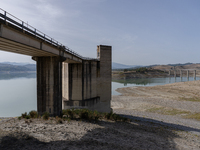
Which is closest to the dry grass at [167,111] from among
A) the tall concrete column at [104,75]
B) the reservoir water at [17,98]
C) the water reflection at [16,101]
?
the tall concrete column at [104,75]

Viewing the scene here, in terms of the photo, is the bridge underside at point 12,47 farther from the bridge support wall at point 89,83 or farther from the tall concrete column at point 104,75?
the tall concrete column at point 104,75

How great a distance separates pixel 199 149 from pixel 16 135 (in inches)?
550

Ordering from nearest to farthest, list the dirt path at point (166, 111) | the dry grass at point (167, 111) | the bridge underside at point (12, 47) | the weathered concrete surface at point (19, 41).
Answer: the weathered concrete surface at point (19, 41) → the bridge underside at point (12, 47) → the dirt path at point (166, 111) → the dry grass at point (167, 111)

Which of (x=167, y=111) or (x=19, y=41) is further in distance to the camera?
(x=167, y=111)

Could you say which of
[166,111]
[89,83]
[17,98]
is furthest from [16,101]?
[166,111]

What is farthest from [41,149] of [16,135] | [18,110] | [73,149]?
[18,110]

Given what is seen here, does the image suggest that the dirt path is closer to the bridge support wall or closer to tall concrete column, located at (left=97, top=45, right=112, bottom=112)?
tall concrete column, located at (left=97, top=45, right=112, bottom=112)

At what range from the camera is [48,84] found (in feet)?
59.9

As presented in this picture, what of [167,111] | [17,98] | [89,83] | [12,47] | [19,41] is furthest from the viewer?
[17,98]

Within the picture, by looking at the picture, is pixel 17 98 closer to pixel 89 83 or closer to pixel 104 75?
pixel 89 83

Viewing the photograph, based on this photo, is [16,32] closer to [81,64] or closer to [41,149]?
[41,149]

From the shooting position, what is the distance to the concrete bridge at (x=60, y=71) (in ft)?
37.7

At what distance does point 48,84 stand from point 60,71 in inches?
84.5

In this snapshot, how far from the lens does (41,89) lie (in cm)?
1823
